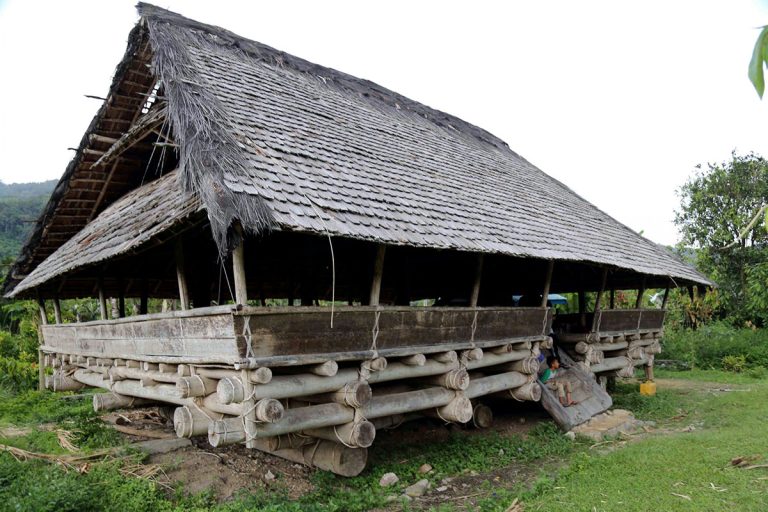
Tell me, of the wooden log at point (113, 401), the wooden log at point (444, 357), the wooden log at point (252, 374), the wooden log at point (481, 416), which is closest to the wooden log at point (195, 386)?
the wooden log at point (252, 374)

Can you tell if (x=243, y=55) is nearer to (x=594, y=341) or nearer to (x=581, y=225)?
(x=581, y=225)

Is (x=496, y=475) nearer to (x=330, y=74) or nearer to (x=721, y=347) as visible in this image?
(x=330, y=74)

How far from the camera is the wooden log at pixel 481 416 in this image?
7762 mm

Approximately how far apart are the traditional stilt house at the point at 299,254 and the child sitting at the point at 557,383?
63 cm

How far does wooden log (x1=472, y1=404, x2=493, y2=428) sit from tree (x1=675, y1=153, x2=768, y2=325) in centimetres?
1153

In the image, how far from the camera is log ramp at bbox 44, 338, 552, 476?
4.43 metres

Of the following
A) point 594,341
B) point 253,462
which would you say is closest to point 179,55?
point 253,462

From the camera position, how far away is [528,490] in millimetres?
5578

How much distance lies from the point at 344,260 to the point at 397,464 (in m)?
3.57

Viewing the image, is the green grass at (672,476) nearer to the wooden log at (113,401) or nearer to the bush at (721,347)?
the wooden log at (113,401)

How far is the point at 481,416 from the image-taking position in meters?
7.81

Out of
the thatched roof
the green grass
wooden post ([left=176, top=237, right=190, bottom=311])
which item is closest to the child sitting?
the green grass

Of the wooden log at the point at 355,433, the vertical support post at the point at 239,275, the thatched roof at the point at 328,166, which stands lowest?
the wooden log at the point at 355,433

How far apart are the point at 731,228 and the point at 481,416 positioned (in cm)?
1309
